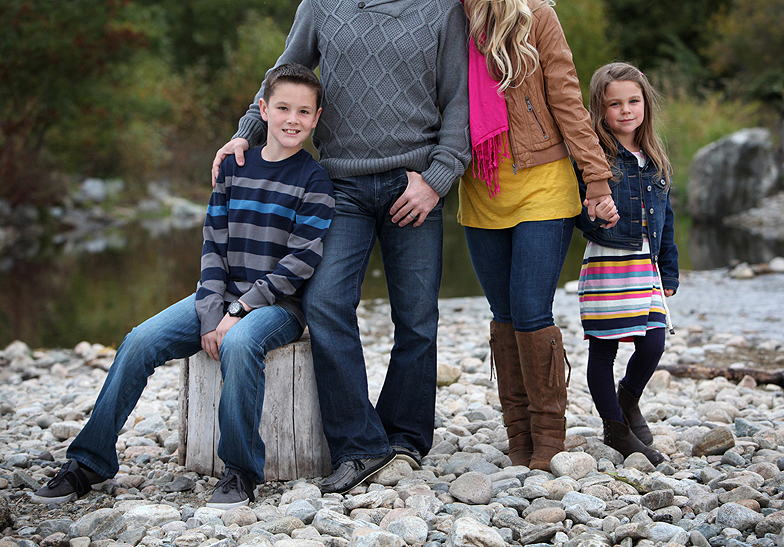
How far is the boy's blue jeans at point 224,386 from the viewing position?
2406mm

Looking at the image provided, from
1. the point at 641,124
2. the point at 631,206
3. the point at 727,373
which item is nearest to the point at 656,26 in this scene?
the point at 727,373

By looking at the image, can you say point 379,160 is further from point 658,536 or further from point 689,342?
point 689,342

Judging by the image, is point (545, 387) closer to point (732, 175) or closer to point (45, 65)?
point (732, 175)

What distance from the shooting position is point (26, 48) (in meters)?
16.2

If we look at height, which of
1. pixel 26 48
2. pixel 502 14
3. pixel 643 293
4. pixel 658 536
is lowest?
pixel 658 536

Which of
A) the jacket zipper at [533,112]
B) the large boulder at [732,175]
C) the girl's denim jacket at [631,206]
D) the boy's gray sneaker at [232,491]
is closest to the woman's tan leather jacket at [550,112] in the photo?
the jacket zipper at [533,112]

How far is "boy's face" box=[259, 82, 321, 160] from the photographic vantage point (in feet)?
8.39

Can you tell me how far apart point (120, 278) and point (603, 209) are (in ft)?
25.5

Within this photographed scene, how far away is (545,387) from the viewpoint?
262 centimetres

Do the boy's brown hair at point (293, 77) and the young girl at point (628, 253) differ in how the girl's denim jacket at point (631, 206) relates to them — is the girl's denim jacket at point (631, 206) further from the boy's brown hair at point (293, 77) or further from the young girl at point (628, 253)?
the boy's brown hair at point (293, 77)

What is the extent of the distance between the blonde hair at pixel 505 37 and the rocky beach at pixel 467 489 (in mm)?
1320

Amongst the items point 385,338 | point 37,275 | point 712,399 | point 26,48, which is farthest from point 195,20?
point 712,399

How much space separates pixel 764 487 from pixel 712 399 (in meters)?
1.47

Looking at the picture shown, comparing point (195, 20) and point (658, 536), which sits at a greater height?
point (195, 20)
